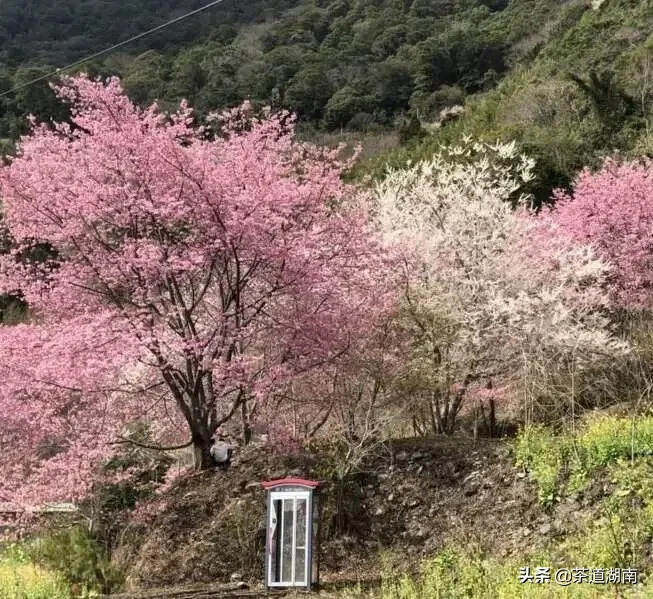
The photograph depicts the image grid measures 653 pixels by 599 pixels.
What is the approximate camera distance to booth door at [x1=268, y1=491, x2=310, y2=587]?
238 inches

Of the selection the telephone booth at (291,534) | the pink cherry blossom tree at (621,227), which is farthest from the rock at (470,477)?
the pink cherry blossom tree at (621,227)

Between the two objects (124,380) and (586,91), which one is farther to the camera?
(586,91)

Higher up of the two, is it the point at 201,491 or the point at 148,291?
the point at 148,291

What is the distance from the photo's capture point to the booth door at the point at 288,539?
605cm

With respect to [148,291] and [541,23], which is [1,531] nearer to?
[148,291]

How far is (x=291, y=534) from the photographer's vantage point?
616cm

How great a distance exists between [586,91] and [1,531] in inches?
868

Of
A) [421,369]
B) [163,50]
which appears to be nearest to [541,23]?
[163,50]

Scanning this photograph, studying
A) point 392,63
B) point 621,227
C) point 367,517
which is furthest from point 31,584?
point 392,63

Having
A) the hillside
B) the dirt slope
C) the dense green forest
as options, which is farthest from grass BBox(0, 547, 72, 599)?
the dense green forest

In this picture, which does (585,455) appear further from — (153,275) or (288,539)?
(153,275)

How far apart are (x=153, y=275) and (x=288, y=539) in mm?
3060

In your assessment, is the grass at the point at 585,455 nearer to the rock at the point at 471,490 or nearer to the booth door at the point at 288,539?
the rock at the point at 471,490

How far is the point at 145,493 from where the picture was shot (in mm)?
9609
